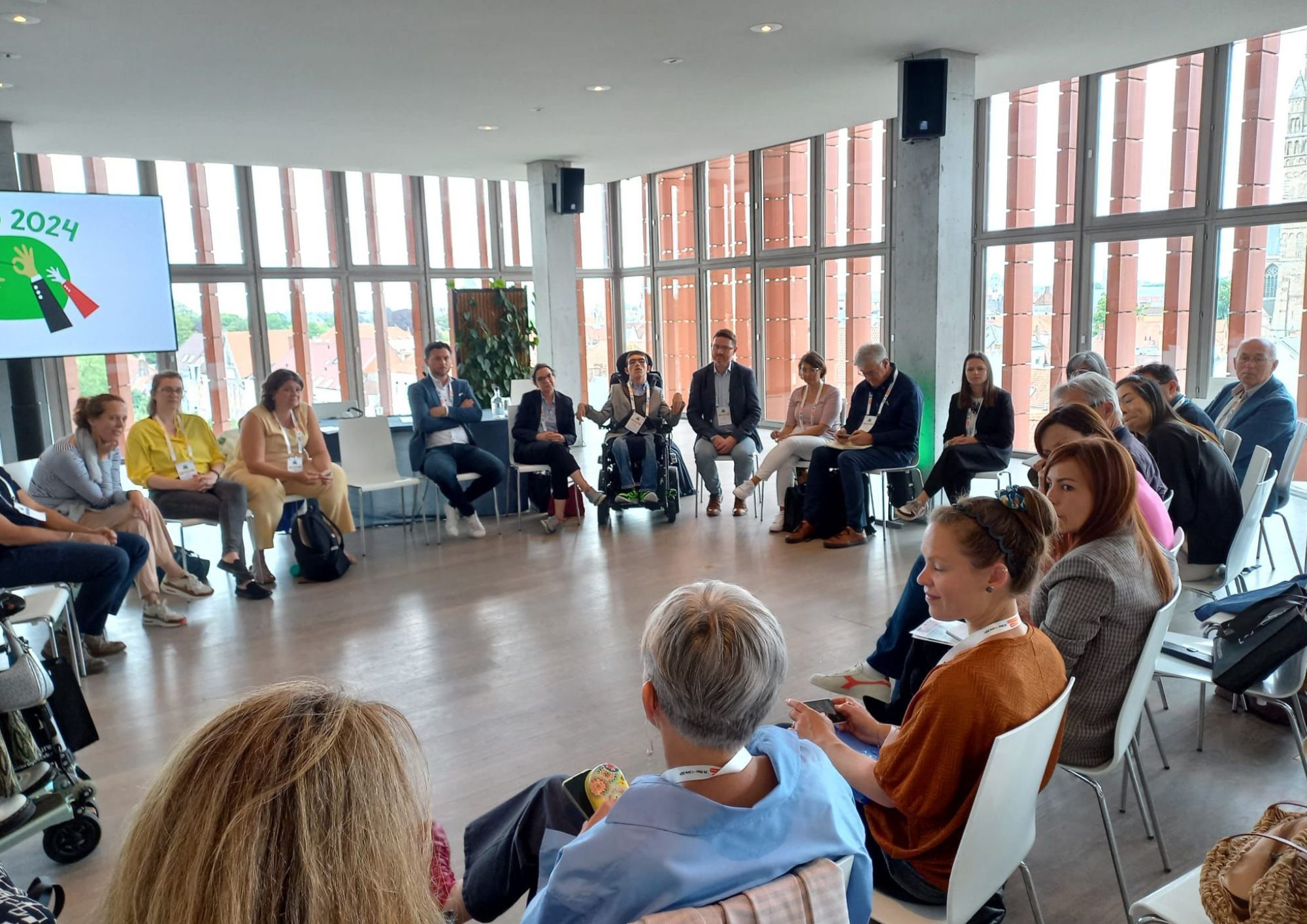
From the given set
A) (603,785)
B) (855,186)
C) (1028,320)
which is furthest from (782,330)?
(603,785)

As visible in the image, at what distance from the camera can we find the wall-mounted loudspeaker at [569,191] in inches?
401

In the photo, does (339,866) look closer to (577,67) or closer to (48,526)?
(48,526)

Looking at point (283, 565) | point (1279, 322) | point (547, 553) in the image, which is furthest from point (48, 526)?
point (1279, 322)

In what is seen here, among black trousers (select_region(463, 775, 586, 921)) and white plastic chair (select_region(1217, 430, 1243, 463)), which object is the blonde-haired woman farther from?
white plastic chair (select_region(1217, 430, 1243, 463))

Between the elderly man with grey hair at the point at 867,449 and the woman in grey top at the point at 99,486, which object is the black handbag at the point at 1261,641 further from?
the woman in grey top at the point at 99,486

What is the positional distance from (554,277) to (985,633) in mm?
9018

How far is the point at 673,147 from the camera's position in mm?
9578

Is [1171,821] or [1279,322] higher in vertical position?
[1279,322]

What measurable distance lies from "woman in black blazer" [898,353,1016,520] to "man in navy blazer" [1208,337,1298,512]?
125cm

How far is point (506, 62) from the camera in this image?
612cm

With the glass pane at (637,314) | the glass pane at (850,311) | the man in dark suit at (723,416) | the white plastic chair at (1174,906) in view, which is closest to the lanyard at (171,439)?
the man in dark suit at (723,416)

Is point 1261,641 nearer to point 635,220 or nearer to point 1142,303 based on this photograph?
point 1142,303

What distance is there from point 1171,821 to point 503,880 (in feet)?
6.72

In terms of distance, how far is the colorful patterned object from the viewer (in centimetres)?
192
